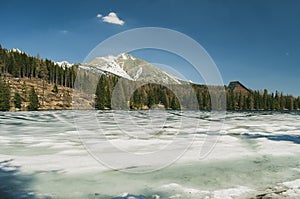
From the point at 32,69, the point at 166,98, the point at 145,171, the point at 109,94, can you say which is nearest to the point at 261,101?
the point at 166,98

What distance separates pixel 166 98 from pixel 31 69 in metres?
71.2

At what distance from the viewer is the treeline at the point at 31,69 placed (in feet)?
395

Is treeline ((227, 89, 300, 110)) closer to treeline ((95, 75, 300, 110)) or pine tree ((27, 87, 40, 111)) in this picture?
treeline ((95, 75, 300, 110))

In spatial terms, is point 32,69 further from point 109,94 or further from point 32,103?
point 32,103

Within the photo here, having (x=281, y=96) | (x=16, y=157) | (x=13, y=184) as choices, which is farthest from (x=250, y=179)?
(x=281, y=96)

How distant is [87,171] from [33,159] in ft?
9.09

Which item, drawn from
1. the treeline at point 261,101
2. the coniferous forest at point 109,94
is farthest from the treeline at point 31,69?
the treeline at point 261,101

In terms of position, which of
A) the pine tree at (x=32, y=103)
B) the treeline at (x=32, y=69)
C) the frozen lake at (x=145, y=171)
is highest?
the treeline at (x=32, y=69)

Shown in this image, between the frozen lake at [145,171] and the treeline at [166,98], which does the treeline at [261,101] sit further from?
the frozen lake at [145,171]

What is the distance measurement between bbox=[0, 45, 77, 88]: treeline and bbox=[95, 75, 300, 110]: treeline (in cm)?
2107

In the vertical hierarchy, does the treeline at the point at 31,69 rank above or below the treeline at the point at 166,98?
above

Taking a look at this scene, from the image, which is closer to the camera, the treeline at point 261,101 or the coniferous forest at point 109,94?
the coniferous forest at point 109,94

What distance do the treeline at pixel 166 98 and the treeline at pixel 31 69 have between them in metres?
21.1

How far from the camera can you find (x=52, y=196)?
20.5 ft
